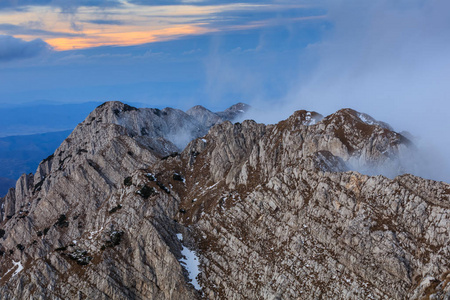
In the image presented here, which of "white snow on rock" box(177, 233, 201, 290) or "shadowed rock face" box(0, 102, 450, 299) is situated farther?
"white snow on rock" box(177, 233, 201, 290)

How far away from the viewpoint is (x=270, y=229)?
111750 mm

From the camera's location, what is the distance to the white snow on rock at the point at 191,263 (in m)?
109

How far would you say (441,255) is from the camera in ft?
290

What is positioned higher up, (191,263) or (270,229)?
(270,229)

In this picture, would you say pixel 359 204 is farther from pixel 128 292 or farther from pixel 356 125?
pixel 128 292

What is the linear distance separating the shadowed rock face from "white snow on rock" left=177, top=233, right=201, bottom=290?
0.70 m

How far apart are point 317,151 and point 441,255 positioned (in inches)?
1641

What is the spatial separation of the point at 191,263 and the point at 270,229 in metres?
22.1

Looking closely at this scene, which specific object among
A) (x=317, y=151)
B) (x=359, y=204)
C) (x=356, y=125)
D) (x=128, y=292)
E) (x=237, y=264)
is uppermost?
(x=356, y=125)

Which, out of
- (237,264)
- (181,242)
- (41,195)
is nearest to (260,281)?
(237,264)

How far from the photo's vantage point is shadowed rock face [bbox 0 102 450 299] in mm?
93688

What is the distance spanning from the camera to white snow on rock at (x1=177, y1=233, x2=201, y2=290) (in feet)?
359

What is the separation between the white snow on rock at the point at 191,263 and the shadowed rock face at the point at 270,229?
700mm

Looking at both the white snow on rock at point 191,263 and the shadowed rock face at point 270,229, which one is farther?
the white snow on rock at point 191,263
